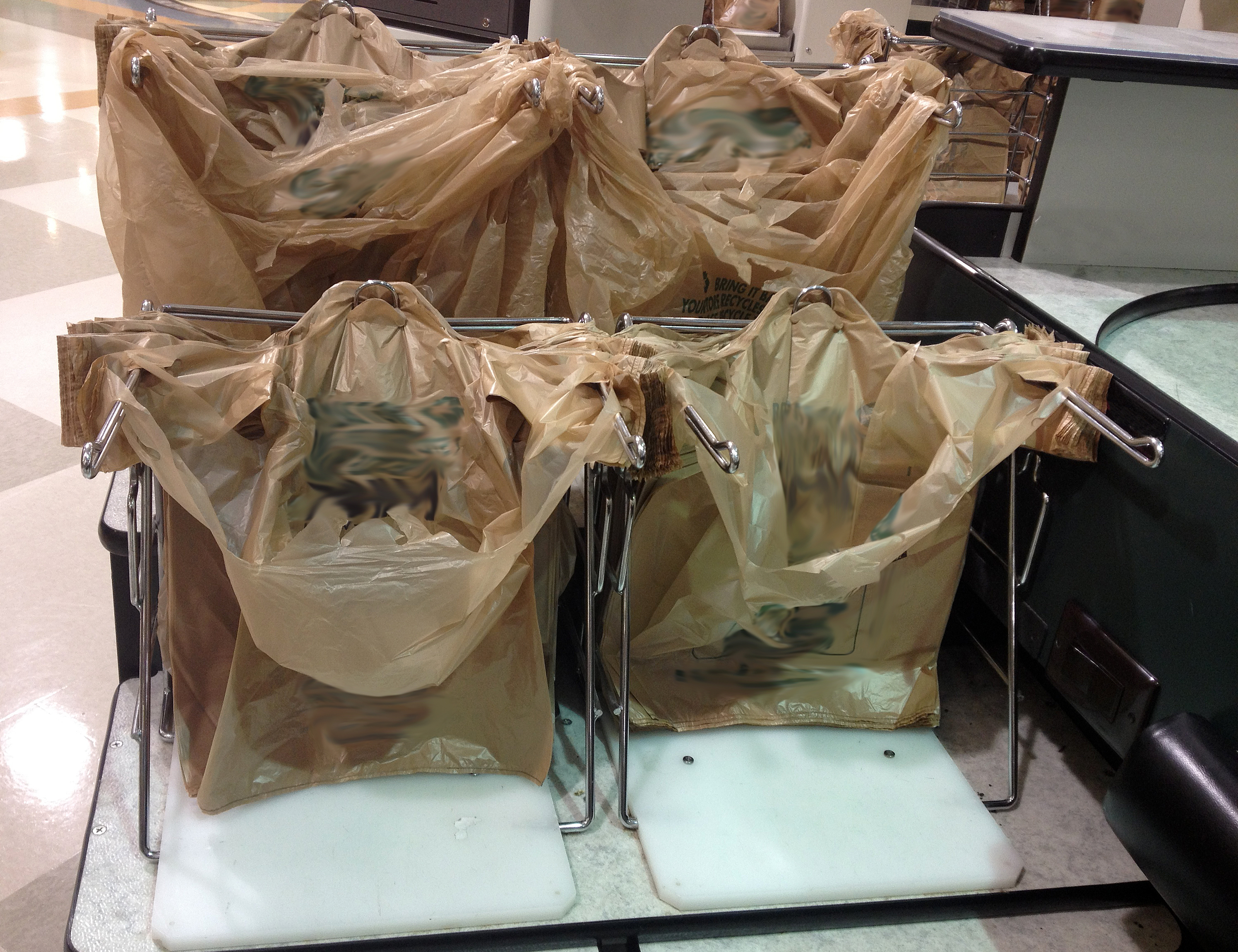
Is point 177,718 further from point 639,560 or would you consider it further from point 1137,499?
point 1137,499

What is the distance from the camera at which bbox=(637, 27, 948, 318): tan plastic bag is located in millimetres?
1621

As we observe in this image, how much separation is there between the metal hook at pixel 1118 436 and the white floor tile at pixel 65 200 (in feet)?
9.81

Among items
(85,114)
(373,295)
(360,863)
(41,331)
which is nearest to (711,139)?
(373,295)

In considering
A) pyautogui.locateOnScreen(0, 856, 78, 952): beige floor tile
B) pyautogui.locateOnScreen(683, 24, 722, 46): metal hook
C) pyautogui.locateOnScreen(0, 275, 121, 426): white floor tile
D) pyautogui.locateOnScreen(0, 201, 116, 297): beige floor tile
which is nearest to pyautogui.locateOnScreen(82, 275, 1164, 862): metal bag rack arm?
pyautogui.locateOnScreen(0, 856, 78, 952): beige floor tile

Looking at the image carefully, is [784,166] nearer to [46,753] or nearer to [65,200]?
[46,753]

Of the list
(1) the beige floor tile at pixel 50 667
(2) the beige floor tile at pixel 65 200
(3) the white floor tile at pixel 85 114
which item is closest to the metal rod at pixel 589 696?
(1) the beige floor tile at pixel 50 667

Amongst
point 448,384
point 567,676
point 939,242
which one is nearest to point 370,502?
point 448,384

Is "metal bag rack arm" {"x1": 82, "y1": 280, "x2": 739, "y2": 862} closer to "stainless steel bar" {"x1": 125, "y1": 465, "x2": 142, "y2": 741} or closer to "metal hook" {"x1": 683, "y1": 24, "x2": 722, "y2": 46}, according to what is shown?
"stainless steel bar" {"x1": 125, "y1": 465, "x2": 142, "y2": 741}

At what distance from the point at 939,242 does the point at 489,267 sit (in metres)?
0.85

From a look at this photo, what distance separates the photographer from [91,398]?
105 centimetres

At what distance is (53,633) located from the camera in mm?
1653

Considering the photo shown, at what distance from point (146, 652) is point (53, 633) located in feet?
1.89

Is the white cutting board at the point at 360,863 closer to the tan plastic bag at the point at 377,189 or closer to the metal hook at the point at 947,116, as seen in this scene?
the tan plastic bag at the point at 377,189

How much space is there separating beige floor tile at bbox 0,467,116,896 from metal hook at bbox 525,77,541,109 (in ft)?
3.56
